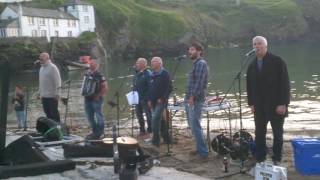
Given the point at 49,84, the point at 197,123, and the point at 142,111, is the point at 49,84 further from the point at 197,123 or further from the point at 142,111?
the point at 197,123

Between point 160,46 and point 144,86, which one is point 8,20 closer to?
point 160,46

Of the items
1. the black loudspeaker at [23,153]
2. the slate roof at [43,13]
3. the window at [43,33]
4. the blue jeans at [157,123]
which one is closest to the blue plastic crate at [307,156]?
the blue jeans at [157,123]

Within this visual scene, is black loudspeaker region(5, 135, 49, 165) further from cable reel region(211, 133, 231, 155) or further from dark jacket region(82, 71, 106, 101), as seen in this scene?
cable reel region(211, 133, 231, 155)

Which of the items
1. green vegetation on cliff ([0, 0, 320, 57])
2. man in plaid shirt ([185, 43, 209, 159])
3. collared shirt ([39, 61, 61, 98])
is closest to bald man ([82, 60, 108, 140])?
collared shirt ([39, 61, 61, 98])

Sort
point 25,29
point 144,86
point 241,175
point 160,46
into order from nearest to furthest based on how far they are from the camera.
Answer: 1. point 241,175
2. point 144,86
3. point 25,29
4. point 160,46

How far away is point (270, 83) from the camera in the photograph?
27.6 ft

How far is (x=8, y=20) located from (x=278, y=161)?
80.1 metres

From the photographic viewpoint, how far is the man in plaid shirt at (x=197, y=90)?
9.44 m

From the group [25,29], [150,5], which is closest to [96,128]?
[25,29]

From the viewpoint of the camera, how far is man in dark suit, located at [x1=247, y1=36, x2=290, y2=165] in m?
8.34

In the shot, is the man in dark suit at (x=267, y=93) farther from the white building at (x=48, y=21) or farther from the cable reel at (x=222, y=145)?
the white building at (x=48, y=21)

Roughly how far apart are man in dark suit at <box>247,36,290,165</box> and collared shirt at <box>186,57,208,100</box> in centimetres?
101

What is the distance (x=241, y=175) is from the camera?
8203 millimetres

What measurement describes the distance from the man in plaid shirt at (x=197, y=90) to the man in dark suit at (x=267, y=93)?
103 centimetres
